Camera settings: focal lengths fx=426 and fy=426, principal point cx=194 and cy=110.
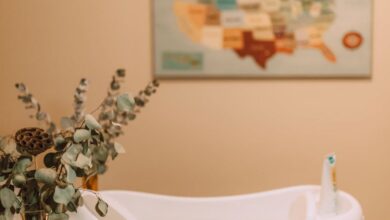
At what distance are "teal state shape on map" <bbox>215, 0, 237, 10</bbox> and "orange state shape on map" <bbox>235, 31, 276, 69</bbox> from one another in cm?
10

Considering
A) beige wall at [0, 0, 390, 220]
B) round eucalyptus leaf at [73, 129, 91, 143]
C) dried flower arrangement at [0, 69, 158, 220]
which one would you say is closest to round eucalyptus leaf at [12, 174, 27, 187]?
dried flower arrangement at [0, 69, 158, 220]

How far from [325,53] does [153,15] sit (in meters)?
0.62

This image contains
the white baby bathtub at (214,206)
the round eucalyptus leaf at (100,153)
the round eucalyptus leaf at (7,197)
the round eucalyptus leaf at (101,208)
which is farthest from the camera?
the white baby bathtub at (214,206)

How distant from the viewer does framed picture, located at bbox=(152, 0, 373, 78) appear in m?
1.48

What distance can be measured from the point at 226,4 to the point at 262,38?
0.57 feet

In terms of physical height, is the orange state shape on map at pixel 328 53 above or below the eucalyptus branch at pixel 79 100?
above

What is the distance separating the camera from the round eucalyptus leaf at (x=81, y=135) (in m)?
0.76

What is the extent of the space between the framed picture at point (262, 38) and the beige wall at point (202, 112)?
0.04 metres

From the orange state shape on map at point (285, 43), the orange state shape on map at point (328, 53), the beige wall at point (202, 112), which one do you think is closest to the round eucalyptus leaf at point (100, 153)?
the beige wall at point (202, 112)

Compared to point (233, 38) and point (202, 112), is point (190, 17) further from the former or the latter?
point (202, 112)

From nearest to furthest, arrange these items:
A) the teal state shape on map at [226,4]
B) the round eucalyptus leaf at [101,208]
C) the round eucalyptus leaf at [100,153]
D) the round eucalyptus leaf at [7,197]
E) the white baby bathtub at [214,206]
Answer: the round eucalyptus leaf at [7,197] → the round eucalyptus leaf at [101,208] → the round eucalyptus leaf at [100,153] → the white baby bathtub at [214,206] → the teal state shape on map at [226,4]

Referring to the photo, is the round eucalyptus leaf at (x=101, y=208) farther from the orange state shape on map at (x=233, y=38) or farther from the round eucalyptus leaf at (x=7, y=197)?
the orange state shape on map at (x=233, y=38)

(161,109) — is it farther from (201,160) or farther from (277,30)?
(277,30)

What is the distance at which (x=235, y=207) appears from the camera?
130cm
